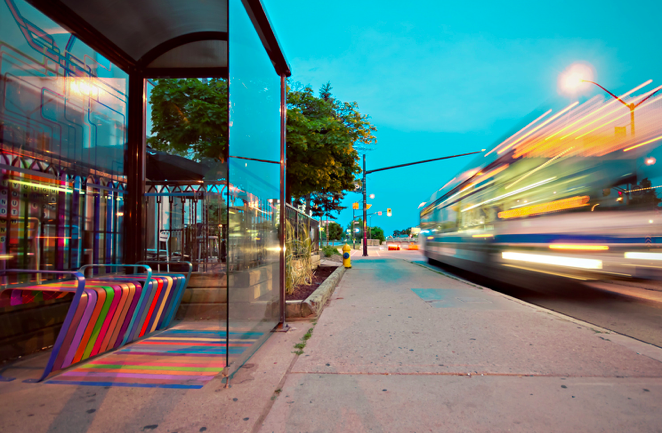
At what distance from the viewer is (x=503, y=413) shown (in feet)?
8.67

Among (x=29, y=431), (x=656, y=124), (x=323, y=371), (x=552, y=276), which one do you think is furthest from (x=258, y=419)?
(x=656, y=124)

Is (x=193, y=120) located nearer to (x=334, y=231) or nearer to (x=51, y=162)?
(x=51, y=162)

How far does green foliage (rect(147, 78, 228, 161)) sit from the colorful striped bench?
3806mm

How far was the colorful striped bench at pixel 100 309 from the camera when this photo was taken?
3326mm

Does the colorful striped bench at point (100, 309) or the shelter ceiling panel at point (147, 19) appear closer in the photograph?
the colorful striped bench at point (100, 309)

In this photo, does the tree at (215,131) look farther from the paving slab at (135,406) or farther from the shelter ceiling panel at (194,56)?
the paving slab at (135,406)

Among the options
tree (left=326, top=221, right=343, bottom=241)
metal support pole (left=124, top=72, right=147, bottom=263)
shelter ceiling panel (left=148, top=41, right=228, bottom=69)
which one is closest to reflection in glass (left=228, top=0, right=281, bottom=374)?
shelter ceiling panel (left=148, top=41, right=228, bottom=69)

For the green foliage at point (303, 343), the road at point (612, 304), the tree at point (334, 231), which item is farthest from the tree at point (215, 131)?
the tree at point (334, 231)

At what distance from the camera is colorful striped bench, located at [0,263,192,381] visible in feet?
10.9

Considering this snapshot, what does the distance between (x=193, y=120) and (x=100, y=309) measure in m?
5.76

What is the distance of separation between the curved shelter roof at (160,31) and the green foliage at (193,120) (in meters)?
1.47

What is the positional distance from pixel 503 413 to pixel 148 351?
11.9ft

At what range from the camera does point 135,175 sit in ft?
18.8

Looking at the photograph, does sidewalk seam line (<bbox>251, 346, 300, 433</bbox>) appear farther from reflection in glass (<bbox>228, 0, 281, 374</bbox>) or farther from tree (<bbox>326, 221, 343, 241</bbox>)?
tree (<bbox>326, 221, 343, 241</bbox>)
